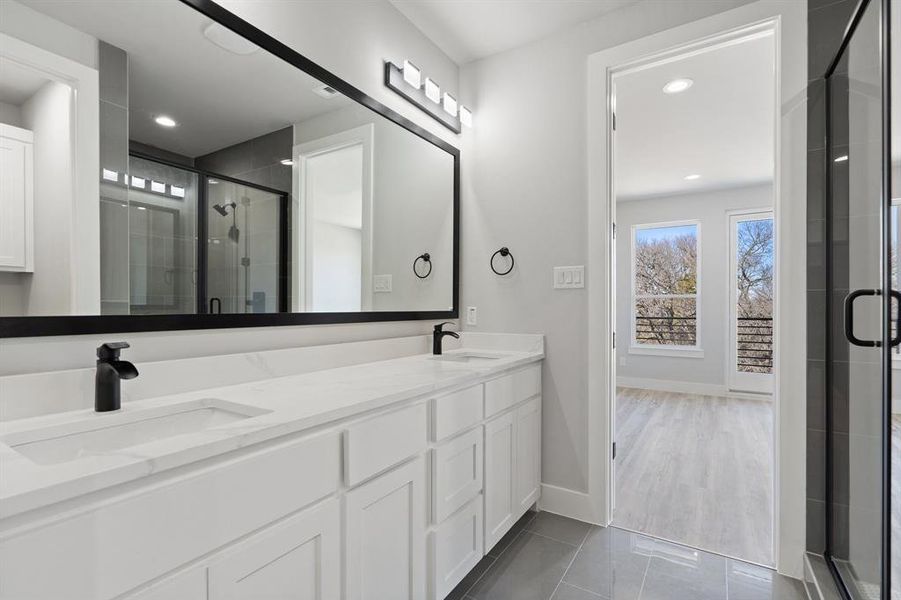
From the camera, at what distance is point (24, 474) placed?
68cm

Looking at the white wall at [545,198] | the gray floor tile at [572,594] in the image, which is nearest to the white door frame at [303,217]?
the white wall at [545,198]

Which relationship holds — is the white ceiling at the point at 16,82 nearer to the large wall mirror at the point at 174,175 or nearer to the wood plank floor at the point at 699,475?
the large wall mirror at the point at 174,175

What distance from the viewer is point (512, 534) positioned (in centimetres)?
211

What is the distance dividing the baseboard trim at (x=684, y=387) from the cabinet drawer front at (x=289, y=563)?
5478 millimetres

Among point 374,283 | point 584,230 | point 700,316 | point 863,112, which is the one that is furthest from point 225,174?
point 700,316

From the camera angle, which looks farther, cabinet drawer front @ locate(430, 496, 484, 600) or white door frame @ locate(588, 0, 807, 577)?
white door frame @ locate(588, 0, 807, 577)

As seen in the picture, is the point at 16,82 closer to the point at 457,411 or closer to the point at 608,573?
the point at 457,411

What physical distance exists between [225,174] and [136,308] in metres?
0.50

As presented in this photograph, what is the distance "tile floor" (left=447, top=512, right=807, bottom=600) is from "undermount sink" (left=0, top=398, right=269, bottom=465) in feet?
3.67

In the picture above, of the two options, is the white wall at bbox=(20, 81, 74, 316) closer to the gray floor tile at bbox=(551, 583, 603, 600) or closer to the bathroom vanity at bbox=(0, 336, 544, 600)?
the bathroom vanity at bbox=(0, 336, 544, 600)

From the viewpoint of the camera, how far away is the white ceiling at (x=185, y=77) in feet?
3.92

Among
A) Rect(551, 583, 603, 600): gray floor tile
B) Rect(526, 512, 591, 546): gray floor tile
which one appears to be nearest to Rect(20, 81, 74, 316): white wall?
Rect(551, 583, 603, 600): gray floor tile

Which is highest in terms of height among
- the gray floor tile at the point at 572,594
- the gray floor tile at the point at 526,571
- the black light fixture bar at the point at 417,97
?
the black light fixture bar at the point at 417,97

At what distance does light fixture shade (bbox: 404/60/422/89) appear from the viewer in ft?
7.22
